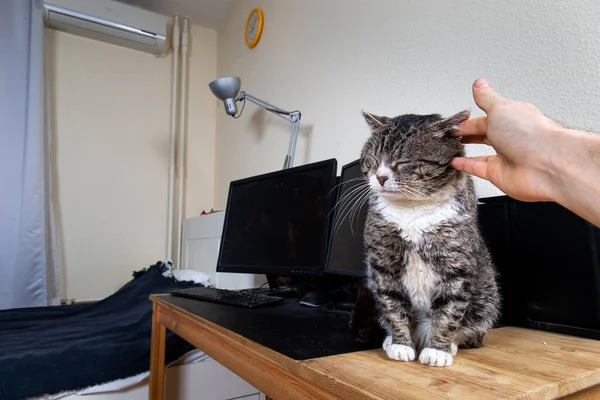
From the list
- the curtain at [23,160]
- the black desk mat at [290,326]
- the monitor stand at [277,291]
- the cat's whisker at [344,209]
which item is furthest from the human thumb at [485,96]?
the curtain at [23,160]

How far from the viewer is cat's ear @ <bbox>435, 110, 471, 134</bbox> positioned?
1.85ft

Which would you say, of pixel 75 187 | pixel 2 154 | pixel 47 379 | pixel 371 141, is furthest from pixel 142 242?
pixel 371 141

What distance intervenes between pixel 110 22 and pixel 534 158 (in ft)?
8.32

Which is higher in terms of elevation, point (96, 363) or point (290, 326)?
point (290, 326)

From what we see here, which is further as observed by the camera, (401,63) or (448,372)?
(401,63)

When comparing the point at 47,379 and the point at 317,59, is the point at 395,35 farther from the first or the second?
the point at 47,379

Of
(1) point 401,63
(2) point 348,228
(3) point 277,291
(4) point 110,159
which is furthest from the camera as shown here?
(4) point 110,159

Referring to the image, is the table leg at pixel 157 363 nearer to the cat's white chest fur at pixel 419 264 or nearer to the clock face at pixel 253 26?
the cat's white chest fur at pixel 419 264

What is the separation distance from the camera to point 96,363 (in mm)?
1054

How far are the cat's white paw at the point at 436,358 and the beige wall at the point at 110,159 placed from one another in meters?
2.34

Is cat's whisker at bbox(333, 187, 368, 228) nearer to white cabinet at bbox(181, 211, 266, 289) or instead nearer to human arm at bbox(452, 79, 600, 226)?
human arm at bbox(452, 79, 600, 226)

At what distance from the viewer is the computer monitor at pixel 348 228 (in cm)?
95

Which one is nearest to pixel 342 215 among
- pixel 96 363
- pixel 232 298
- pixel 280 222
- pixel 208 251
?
pixel 280 222

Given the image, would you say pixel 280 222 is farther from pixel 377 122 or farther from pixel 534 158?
pixel 534 158
